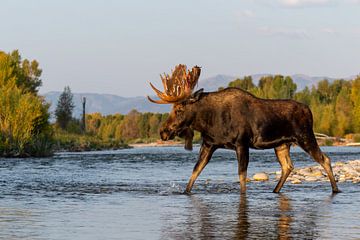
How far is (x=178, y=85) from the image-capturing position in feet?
60.3

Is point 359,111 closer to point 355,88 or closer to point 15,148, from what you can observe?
point 355,88

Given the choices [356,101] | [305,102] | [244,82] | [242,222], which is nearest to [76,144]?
[356,101]

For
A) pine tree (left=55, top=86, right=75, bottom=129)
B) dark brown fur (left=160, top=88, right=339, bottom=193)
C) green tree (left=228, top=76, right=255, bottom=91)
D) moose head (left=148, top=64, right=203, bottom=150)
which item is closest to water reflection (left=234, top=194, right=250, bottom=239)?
dark brown fur (left=160, top=88, right=339, bottom=193)

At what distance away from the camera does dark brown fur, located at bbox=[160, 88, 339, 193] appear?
711 inches

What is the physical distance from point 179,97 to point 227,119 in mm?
1227

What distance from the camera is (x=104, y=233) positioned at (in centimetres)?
1134

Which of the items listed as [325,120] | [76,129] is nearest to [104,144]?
[76,129]

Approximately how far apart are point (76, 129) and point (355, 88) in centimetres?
4614

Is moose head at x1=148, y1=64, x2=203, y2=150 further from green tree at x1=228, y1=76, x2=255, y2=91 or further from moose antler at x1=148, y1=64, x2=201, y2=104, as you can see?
green tree at x1=228, y1=76, x2=255, y2=91

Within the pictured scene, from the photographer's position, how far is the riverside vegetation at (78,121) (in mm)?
54844

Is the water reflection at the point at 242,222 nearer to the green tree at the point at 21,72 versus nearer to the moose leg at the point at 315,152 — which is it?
the moose leg at the point at 315,152

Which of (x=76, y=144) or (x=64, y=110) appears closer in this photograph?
(x=76, y=144)

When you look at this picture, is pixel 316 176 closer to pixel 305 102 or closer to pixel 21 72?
pixel 21 72

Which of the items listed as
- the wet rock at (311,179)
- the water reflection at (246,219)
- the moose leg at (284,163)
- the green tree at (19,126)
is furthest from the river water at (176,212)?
the green tree at (19,126)
